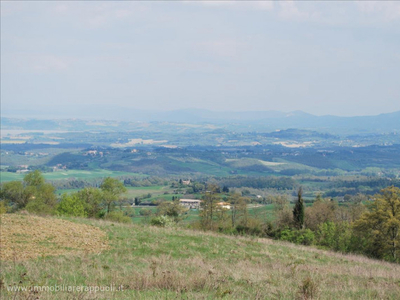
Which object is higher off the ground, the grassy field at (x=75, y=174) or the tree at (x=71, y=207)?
the tree at (x=71, y=207)

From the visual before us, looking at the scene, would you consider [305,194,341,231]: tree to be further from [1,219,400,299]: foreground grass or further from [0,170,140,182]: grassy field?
[0,170,140,182]: grassy field

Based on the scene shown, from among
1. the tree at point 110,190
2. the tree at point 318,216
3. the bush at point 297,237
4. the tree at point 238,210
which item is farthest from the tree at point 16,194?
the tree at point 318,216

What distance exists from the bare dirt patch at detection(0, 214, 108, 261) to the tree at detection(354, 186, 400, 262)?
62.0 ft

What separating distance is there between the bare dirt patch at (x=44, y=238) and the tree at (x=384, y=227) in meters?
18.9

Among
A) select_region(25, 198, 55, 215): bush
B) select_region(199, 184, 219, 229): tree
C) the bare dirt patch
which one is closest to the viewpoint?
the bare dirt patch

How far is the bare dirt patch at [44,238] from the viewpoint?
1384cm

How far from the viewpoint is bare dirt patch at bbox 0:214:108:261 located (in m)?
13.8

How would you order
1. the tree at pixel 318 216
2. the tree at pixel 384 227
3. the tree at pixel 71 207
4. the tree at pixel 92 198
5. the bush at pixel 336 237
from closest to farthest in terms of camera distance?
the tree at pixel 384 227 < the bush at pixel 336 237 < the tree at pixel 71 207 < the tree at pixel 92 198 < the tree at pixel 318 216

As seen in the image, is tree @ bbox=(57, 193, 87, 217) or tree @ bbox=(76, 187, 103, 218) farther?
tree @ bbox=(76, 187, 103, 218)

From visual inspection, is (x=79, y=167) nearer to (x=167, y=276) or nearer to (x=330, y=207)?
(x=330, y=207)

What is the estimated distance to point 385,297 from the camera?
7.72 m

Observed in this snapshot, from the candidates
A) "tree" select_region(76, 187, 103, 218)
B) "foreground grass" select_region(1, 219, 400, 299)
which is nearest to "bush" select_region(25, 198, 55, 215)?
"tree" select_region(76, 187, 103, 218)

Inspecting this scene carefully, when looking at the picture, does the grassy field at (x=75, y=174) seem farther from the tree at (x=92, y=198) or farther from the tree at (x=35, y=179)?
the tree at (x=92, y=198)

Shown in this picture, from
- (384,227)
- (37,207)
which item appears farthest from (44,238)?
(37,207)
